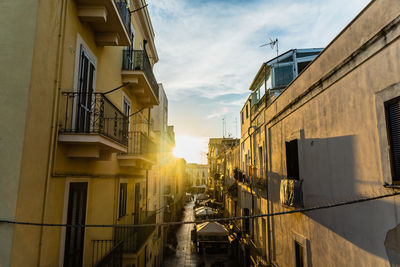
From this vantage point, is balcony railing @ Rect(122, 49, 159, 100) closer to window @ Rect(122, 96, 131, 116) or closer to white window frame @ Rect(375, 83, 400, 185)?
window @ Rect(122, 96, 131, 116)

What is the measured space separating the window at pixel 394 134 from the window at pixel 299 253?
4.64 meters

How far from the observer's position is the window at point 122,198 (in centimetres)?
966

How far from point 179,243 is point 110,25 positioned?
22.7 metres

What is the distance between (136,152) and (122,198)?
1841mm

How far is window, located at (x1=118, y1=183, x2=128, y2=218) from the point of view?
966cm

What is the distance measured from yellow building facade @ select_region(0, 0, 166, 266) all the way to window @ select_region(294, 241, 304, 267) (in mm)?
5808

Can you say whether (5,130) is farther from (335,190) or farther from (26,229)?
(335,190)

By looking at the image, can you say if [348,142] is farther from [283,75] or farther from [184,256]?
[184,256]

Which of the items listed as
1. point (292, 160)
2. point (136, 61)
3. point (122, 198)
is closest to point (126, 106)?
point (136, 61)

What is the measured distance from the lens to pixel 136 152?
34.7ft

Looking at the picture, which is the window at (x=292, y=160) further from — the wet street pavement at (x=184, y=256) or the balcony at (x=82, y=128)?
the wet street pavement at (x=184, y=256)

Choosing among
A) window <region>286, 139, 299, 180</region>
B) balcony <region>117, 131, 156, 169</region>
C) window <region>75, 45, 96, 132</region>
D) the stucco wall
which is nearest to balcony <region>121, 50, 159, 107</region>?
balcony <region>117, 131, 156, 169</region>

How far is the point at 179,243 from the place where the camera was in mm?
25297

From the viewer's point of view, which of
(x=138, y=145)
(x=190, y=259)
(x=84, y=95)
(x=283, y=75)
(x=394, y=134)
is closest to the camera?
(x=394, y=134)
